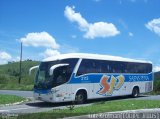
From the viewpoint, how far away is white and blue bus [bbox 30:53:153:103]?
21.5 m

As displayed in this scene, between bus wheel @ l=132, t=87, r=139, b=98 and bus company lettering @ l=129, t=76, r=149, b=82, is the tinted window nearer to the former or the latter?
bus company lettering @ l=129, t=76, r=149, b=82

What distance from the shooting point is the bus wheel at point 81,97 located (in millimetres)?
22891

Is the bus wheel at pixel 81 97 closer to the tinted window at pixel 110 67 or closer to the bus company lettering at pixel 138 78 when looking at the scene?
the tinted window at pixel 110 67

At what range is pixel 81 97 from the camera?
23125 millimetres

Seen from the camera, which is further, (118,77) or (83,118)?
(118,77)

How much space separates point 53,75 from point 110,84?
559 centimetres

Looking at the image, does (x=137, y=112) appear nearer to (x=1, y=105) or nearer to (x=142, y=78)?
(x=1, y=105)

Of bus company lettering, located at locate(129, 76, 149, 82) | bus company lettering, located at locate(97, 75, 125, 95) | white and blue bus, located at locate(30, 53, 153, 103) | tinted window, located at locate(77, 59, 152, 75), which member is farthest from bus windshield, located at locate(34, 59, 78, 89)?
bus company lettering, located at locate(129, 76, 149, 82)

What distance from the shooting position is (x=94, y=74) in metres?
23.8

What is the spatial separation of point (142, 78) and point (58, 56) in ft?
31.2

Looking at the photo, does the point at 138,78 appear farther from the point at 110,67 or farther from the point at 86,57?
the point at 86,57

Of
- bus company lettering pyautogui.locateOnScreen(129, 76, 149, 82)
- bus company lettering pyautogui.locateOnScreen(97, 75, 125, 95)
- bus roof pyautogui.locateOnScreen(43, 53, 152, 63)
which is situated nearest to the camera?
bus roof pyautogui.locateOnScreen(43, 53, 152, 63)

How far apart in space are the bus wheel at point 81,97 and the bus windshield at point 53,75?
5.49ft

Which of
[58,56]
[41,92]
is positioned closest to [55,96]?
[41,92]
